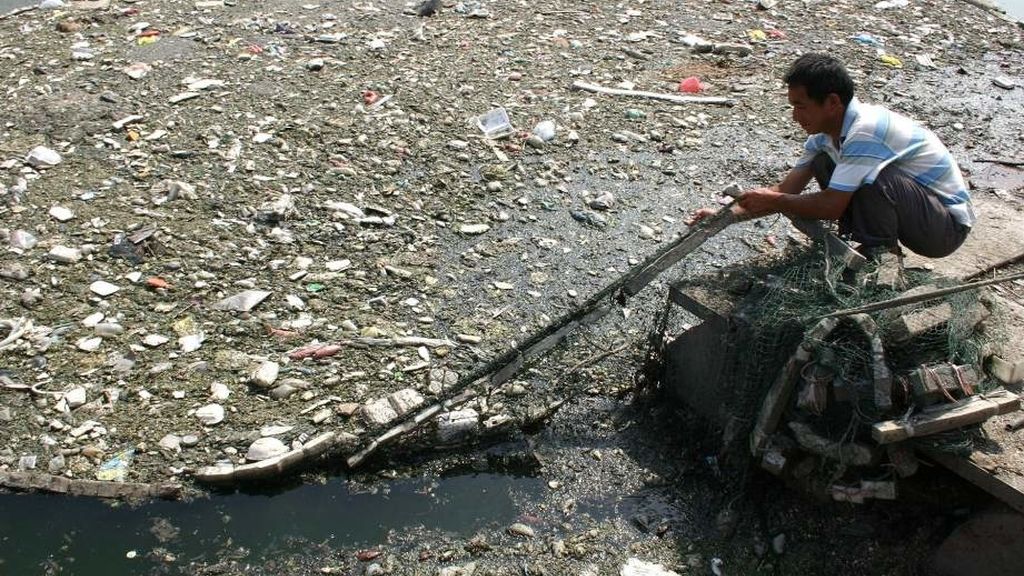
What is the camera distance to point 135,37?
20.0 feet

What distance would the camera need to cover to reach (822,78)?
3043 millimetres

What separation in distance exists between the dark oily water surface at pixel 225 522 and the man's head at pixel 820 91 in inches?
68.8

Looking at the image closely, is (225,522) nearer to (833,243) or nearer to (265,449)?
(265,449)

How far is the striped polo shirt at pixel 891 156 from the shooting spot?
9.96ft

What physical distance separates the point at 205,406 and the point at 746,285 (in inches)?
84.3

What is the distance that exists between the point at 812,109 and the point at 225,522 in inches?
104

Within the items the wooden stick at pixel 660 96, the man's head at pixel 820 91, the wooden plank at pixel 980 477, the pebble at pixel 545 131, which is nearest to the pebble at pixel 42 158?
the pebble at pixel 545 131

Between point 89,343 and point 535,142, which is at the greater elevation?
point 535,142

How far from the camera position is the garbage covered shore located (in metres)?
3.25

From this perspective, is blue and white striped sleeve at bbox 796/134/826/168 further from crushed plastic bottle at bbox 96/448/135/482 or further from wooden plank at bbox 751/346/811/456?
crushed plastic bottle at bbox 96/448/135/482

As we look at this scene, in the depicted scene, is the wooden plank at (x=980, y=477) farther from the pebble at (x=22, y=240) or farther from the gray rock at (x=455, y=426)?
the pebble at (x=22, y=240)

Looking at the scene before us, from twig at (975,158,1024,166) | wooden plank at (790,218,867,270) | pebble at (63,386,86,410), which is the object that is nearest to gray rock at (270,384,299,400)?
pebble at (63,386,86,410)

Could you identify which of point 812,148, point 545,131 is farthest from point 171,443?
point 545,131

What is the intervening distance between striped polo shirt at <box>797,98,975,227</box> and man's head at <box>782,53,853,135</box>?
51 millimetres
